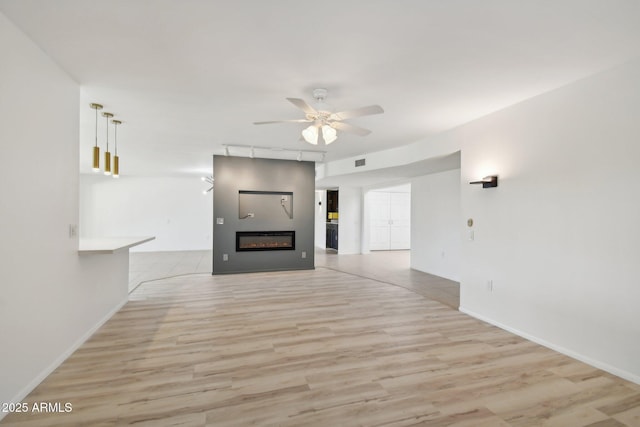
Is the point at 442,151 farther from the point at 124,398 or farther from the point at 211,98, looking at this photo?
the point at 124,398

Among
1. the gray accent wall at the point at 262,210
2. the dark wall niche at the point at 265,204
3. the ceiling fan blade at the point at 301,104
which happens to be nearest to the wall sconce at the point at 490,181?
the ceiling fan blade at the point at 301,104

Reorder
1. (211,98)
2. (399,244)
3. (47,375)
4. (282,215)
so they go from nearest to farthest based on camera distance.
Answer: (47,375), (211,98), (282,215), (399,244)

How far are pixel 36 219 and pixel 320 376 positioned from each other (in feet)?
8.22

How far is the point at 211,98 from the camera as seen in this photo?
3479mm

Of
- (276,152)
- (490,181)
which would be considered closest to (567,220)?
(490,181)

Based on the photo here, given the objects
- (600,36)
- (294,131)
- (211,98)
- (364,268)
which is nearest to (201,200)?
(364,268)

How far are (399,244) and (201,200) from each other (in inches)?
279

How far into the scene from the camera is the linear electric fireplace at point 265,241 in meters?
6.83

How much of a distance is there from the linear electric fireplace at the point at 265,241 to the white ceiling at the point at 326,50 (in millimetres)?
3336

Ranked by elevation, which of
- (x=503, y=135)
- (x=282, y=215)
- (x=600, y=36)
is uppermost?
(x=600, y=36)

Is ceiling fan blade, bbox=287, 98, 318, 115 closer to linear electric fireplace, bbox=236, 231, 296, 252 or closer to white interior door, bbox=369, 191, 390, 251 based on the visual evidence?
linear electric fireplace, bbox=236, 231, 296, 252

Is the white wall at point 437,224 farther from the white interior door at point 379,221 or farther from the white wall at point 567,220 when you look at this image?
the white interior door at point 379,221

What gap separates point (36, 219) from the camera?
2406 mm

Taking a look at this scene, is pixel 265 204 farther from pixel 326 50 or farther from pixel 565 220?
pixel 565 220
